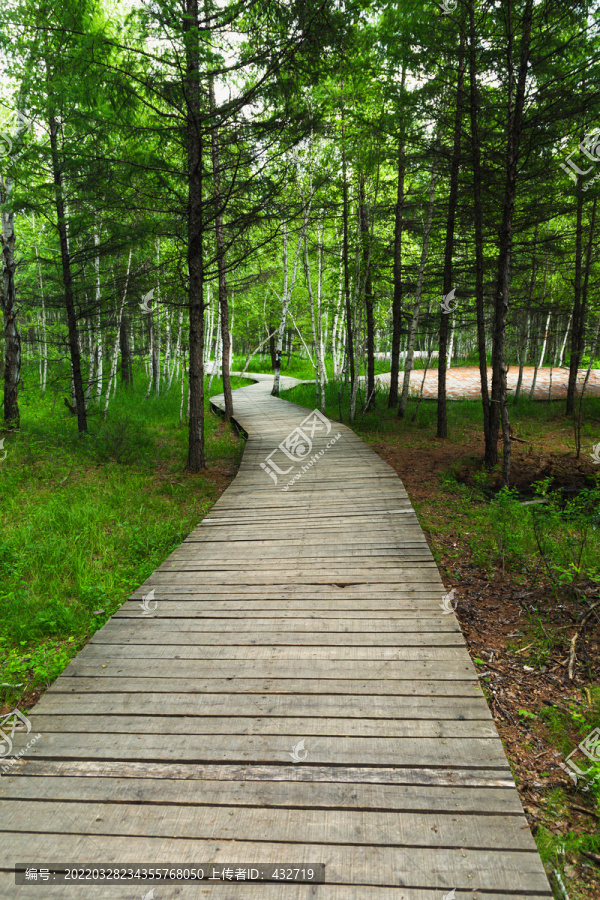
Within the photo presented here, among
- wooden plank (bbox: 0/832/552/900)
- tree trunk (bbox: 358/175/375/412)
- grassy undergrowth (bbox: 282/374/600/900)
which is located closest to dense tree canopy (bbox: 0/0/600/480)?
tree trunk (bbox: 358/175/375/412)

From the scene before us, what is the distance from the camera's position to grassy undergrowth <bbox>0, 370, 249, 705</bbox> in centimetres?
392

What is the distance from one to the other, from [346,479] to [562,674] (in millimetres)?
4114

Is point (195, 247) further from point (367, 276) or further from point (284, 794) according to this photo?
point (284, 794)

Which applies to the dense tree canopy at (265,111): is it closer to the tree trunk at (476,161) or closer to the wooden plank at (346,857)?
the tree trunk at (476,161)

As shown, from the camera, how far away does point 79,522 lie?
238 inches

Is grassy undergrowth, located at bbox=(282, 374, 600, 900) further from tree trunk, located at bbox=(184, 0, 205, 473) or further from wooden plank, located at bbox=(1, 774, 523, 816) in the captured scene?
tree trunk, located at bbox=(184, 0, 205, 473)

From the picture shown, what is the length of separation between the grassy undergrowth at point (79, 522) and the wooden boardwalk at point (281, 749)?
2.08ft

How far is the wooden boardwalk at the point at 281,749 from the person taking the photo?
178cm

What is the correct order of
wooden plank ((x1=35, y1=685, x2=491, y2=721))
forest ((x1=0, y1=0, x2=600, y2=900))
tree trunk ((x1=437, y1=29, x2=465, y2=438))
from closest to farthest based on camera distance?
wooden plank ((x1=35, y1=685, x2=491, y2=721)), forest ((x1=0, y1=0, x2=600, y2=900)), tree trunk ((x1=437, y1=29, x2=465, y2=438))

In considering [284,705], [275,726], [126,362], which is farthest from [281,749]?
[126,362]

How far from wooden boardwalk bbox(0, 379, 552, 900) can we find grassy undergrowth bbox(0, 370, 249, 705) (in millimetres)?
633

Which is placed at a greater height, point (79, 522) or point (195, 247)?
point (195, 247)

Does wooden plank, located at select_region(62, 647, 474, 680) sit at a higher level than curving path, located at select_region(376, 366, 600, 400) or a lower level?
lower

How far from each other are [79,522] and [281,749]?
15.7 feet
